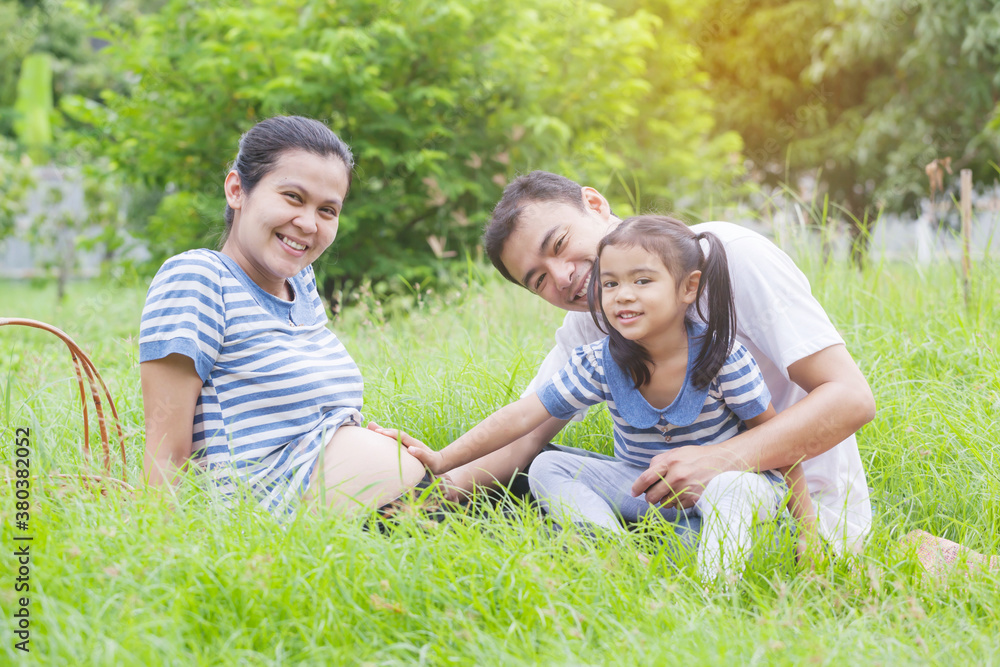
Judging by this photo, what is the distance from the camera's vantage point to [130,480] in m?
2.13

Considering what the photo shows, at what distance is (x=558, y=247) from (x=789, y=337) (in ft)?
2.30

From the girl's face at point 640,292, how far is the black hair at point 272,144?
850 millimetres

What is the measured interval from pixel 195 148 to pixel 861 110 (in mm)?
10814

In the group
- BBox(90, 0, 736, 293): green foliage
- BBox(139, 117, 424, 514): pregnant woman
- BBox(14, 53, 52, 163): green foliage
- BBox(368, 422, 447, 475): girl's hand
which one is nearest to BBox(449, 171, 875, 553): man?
BBox(368, 422, 447, 475): girl's hand

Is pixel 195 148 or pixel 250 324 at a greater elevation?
pixel 195 148

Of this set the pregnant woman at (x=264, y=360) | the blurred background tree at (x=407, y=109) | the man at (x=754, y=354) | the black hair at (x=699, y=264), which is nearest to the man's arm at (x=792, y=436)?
the man at (x=754, y=354)

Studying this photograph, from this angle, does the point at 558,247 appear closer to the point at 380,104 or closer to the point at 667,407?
the point at 667,407

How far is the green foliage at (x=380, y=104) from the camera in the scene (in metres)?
5.54

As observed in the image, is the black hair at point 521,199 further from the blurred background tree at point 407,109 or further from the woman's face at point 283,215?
the blurred background tree at point 407,109

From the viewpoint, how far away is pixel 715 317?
6.39 feet

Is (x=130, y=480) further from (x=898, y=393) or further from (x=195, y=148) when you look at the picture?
(x=195, y=148)

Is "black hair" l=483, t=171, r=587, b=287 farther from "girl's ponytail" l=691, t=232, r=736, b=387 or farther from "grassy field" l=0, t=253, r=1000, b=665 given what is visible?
"grassy field" l=0, t=253, r=1000, b=665

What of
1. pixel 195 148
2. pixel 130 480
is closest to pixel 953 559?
pixel 130 480
